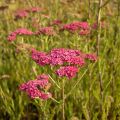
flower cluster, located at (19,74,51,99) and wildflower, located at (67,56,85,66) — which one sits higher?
wildflower, located at (67,56,85,66)

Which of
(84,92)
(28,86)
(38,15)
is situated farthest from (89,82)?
(38,15)

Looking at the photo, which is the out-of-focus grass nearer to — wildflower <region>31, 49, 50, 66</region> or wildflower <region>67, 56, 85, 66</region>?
wildflower <region>31, 49, 50, 66</region>

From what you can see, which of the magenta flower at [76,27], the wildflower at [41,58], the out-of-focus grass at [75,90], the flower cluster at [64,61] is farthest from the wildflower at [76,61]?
the magenta flower at [76,27]

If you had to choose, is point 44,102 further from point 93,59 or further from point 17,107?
point 17,107

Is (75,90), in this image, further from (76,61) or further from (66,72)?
(66,72)

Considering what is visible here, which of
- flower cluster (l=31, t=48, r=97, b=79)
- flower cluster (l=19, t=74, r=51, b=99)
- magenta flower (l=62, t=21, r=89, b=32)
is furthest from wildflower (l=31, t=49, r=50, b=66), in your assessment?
magenta flower (l=62, t=21, r=89, b=32)

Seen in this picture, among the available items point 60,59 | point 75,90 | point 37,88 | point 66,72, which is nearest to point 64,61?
point 60,59

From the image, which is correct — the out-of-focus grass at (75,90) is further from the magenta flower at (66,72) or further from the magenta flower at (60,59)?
the magenta flower at (66,72)

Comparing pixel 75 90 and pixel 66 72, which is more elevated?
pixel 66 72
